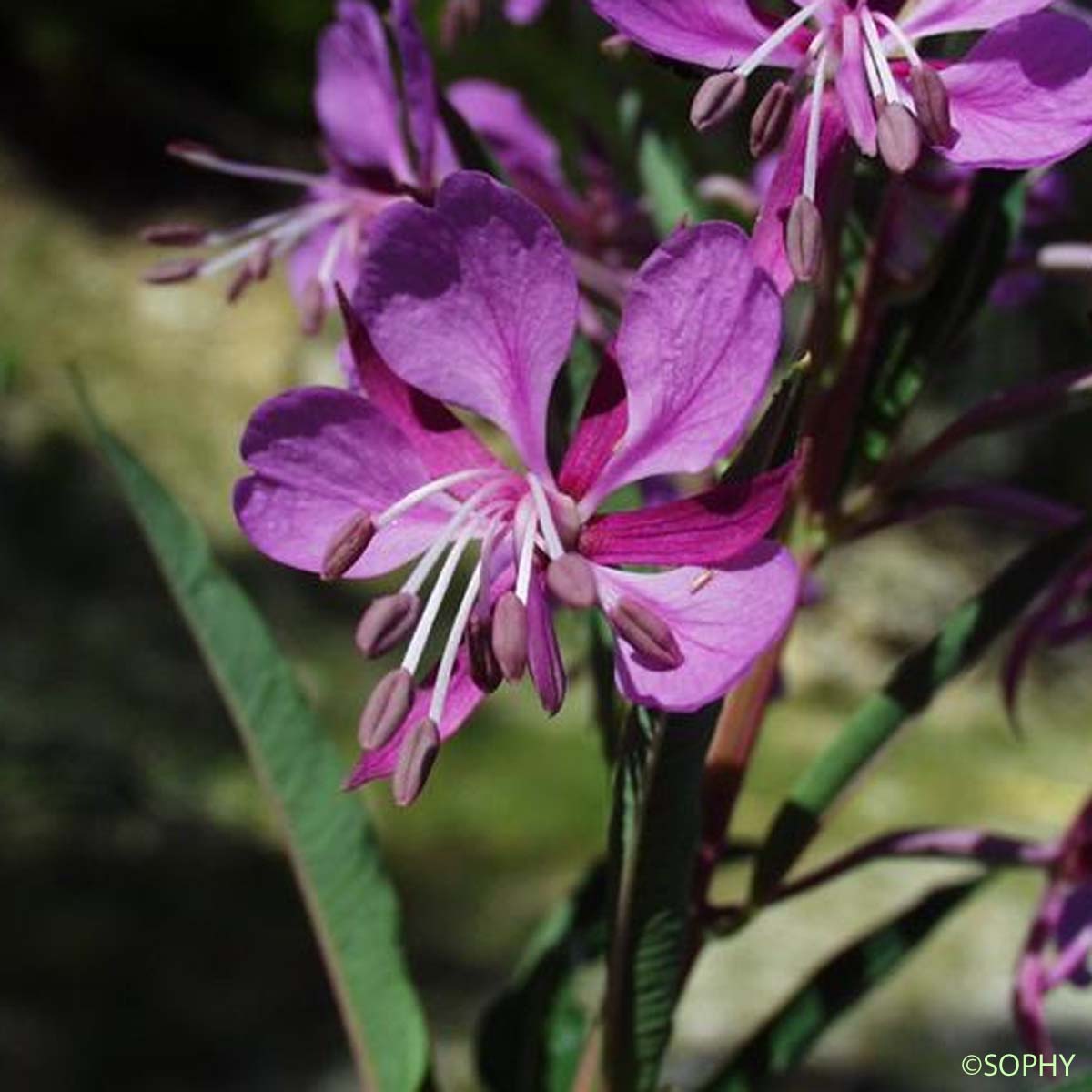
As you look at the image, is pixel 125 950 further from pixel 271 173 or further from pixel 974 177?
pixel 974 177

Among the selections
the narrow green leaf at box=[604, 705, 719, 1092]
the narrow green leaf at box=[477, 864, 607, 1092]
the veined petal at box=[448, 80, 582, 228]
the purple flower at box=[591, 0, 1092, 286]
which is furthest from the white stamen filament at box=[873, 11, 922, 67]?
the narrow green leaf at box=[477, 864, 607, 1092]

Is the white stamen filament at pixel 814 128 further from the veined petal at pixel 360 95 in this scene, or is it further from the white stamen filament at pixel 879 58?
the veined petal at pixel 360 95

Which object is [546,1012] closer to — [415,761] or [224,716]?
[415,761]

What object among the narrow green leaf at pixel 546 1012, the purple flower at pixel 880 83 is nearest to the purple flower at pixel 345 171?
the purple flower at pixel 880 83

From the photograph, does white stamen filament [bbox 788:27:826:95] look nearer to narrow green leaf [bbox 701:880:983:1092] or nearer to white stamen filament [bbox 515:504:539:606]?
white stamen filament [bbox 515:504:539:606]

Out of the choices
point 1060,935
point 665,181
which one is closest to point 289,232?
point 665,181

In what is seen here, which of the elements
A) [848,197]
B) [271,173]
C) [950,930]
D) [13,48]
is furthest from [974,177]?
[13,48]
